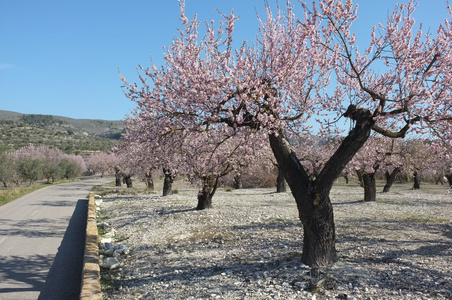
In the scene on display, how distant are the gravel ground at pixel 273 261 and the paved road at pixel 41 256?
1025mm

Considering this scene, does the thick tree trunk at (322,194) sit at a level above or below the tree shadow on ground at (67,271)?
above

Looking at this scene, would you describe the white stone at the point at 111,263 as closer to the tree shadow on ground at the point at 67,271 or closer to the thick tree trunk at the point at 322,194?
the tree shadow on ground at the point at 67,271

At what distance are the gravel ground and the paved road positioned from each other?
1025mm

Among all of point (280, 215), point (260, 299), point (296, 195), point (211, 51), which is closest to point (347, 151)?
point (296, 195)

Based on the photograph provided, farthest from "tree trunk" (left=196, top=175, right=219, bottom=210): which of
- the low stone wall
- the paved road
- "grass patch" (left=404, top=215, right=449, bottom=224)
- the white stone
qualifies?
"grass patch" (left=404, top=215, right=449, bottom=224)

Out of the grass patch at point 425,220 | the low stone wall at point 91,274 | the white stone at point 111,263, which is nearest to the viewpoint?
the low stone wall at point 91,274

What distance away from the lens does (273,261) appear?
7.50 m

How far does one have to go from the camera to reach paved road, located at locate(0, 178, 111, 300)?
7277 millimetres

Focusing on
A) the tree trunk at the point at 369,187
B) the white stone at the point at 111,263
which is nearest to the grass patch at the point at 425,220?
the tree trunk at the point at 369,187

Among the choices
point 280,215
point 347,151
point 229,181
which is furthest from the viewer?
point 229,181

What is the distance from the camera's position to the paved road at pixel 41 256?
287 inches

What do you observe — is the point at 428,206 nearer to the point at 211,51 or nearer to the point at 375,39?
the point at 375,39

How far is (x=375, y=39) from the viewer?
7.23 m

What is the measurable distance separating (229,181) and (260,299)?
38.3 metres
